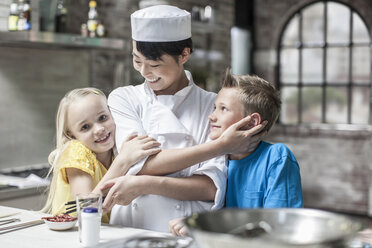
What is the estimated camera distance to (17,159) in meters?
3.66

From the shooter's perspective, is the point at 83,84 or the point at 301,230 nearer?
the point at 301,230

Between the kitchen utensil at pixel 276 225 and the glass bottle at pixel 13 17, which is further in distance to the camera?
the glass bottle at pixel 13 17

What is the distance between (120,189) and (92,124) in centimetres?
47

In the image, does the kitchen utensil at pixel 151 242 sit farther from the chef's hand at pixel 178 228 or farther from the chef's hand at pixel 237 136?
the chef's hand at pixel 237 136

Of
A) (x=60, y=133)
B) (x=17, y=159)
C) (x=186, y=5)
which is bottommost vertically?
(x=17, y=159)

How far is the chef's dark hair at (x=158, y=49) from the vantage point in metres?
1.69

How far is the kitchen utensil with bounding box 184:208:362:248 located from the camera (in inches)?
35.0

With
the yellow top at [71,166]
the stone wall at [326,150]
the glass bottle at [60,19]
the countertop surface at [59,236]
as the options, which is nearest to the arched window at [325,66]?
the stone wall at [326,150]

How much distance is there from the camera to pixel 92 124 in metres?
1.96

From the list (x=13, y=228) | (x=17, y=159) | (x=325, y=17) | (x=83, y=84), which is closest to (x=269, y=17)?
(x=325, y=17)

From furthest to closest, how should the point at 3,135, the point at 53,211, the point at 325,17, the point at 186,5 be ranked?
1. the point at 325,17
2. the point at 186,5
3. the point at 3,135
4. the point at 53,211

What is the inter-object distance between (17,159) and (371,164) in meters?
4.04

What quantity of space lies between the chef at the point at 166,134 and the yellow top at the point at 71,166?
7.0 inches

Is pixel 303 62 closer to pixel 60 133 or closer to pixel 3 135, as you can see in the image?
pixel 3 135
